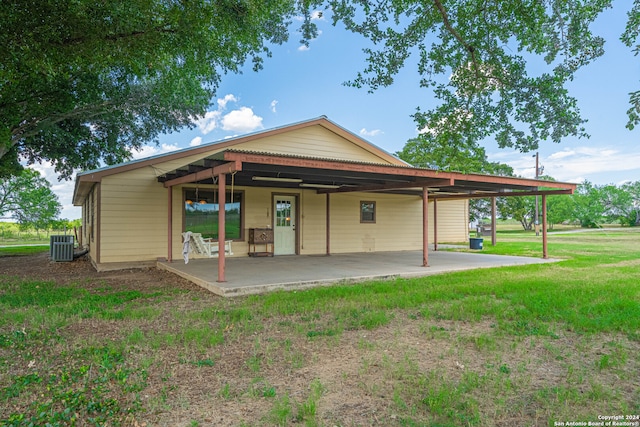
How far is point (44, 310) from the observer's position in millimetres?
5336

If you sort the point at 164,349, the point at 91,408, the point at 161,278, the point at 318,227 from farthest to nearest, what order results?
the point at 318,227
the point at 161,278
the point at 164,349
the point at 91,408

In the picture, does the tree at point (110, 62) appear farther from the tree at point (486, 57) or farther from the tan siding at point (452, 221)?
the tan siding at point (452, 221)

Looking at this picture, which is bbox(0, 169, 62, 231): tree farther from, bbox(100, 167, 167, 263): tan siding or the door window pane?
the door window pane

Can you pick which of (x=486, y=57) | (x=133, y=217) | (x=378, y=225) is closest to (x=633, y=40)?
(x=486, y=57)

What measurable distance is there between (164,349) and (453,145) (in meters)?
6.25

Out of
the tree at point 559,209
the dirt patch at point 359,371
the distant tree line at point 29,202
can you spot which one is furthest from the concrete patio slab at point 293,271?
the tree at point 559,209

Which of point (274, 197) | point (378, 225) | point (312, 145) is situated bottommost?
point (378, 225)

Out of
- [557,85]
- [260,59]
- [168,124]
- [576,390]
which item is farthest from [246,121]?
[576,390]

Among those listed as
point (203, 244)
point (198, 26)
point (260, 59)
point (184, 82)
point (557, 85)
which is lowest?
point (203, 244)

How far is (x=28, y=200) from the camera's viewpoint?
862 inches

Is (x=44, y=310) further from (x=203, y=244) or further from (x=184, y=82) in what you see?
(x=184, y=82)

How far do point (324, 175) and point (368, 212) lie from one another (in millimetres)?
5215

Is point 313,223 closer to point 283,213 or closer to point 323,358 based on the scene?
point 283,213

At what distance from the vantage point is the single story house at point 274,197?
8.74 m
